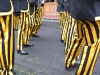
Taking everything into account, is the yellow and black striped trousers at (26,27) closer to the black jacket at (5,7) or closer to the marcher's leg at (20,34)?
the marcher's leg at (20,34)

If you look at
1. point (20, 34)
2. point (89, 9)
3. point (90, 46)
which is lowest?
point (20, 34)

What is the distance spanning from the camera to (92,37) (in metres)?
2.16

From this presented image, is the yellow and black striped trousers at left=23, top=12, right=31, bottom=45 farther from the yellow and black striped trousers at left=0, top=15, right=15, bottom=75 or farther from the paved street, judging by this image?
the yellow and black striped trousers at left=0, top=15, right=15, bottom=75

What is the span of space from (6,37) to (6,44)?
8 centimetres

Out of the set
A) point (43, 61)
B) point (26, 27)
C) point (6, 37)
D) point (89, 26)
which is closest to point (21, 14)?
point (26, 27)

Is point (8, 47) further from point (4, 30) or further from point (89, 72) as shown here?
point (89, 72)

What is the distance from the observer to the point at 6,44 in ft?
7.23

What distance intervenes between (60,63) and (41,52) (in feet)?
2.87

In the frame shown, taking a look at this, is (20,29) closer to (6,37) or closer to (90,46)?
(6,37)

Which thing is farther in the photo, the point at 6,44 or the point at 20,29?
the point at 20,29

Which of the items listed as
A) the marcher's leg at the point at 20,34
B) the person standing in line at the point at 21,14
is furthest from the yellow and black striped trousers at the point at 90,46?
the marcher's leg at the point at 20,34

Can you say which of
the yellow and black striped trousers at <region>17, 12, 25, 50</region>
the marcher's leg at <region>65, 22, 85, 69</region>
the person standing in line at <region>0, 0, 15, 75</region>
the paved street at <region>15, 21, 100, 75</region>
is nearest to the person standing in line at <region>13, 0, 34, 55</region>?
the yellow and black striped trousers at <region>17, 12, 25, 50</region>

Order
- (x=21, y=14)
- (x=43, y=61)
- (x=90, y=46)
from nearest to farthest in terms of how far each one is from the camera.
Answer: (x=90, y=46)
(x=43, y=61)
(x=21, y=14)

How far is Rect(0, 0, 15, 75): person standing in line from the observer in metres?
2.10
